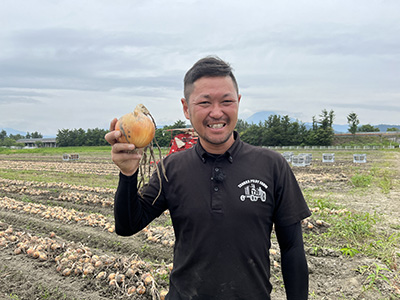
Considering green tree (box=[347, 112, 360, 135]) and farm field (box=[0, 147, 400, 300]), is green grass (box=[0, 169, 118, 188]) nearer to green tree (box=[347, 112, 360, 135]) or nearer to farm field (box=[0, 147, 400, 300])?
farm field (box=[0, 147, 400, 300])

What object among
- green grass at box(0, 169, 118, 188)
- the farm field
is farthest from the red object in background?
the farm field

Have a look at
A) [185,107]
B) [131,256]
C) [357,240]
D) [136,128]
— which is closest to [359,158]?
[357,240]

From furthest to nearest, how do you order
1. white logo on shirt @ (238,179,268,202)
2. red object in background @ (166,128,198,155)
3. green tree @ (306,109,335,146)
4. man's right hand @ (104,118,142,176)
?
1. green tree @ (306,109,335,146)
2. red object in background @ (166,128,198,155)
3. white logo on shirt @ (238,179,268,202)
4. man's right hand @ (104,118,142,176)

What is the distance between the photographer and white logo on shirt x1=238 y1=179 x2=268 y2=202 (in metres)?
1.59

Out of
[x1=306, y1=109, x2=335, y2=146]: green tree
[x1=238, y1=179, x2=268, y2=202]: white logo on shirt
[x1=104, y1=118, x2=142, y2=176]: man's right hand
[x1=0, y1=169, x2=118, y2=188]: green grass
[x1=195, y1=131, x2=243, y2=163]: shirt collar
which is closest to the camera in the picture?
[x1=104, y1=118, x2=142, y2=176]: man's right hand

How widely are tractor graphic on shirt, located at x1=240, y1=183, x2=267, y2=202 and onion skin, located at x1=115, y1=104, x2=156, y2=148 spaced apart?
603 mm

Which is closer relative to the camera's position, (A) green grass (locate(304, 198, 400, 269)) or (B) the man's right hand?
(B) the man's right hand

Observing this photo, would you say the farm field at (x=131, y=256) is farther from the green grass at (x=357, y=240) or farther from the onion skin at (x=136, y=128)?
the onion skin at (x=136, y=128)

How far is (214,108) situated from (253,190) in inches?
19.7

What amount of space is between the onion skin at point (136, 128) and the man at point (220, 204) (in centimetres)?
5

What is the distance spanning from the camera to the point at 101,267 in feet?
14.0

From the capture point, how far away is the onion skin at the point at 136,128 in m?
1.53

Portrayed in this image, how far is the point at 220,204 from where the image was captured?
157 centimetres

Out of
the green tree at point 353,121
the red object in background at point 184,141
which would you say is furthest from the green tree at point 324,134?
the red object in background at point 184,141
